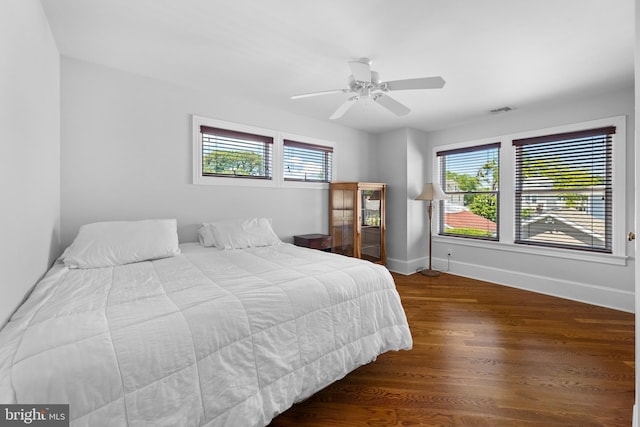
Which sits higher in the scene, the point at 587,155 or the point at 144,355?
the point at 587,155

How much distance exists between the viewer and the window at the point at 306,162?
3.92 m

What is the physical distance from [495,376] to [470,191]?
3.16 m

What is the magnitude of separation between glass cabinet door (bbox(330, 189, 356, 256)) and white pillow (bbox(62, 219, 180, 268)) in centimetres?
243

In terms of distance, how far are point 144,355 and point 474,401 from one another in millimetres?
1826

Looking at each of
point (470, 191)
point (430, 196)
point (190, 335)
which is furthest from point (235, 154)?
point (470, 191)

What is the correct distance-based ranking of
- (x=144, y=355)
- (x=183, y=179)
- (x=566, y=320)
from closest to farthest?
(x=144, y=355), (x=566, y=320), (x=183, y=179)

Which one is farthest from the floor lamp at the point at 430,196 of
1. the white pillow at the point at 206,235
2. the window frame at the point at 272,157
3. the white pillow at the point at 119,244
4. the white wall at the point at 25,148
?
the white wall at the point at 25,148

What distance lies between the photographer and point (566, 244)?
3.55 metres

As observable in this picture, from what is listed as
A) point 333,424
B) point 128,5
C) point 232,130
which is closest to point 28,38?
point 128,5

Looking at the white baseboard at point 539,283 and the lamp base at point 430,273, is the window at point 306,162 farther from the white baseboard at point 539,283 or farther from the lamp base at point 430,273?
the lamp base at point 430,273

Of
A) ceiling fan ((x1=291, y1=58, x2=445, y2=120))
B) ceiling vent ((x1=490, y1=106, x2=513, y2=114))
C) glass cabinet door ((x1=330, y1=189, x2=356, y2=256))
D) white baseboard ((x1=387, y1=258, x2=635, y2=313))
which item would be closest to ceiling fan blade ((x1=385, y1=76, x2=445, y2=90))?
ceiling fan ((x1=291, y1=58, x2=445, y2=120))

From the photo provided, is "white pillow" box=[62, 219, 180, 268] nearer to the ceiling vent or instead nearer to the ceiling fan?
the ceiling fan

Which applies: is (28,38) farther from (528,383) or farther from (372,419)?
(528,383)

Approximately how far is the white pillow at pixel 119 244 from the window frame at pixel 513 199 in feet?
13.8
